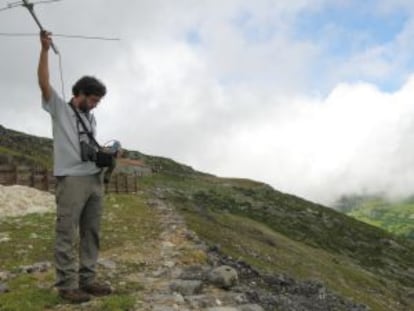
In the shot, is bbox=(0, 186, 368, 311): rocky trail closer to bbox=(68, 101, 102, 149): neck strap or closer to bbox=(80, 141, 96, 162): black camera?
bbox=(80, 141, 96, 162): black camera

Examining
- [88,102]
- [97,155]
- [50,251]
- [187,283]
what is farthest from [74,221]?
[50,251]

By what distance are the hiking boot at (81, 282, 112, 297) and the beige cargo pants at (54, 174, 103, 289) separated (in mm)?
90

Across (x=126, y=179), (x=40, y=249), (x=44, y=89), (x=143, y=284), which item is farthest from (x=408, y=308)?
(x=44, y=89)

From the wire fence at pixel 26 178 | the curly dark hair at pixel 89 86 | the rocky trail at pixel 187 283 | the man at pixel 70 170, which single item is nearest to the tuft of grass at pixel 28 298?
the rocky trail at pixel 187 283

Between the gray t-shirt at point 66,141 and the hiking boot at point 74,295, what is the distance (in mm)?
2070

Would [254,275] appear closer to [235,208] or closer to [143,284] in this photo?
[143,284]

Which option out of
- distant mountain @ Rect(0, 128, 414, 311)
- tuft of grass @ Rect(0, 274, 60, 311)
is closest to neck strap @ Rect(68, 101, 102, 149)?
tuft of grass @ Rect(0, 274, 60, 311)

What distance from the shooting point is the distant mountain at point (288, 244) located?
19561mm

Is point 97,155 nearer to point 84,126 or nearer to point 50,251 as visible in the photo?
point 84,126

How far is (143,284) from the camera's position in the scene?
13531 millimetres

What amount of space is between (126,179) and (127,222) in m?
22.8

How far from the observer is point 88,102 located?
1130 centimetres

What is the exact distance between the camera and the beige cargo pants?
11102 millimetres

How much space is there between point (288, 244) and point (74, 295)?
3742cm
